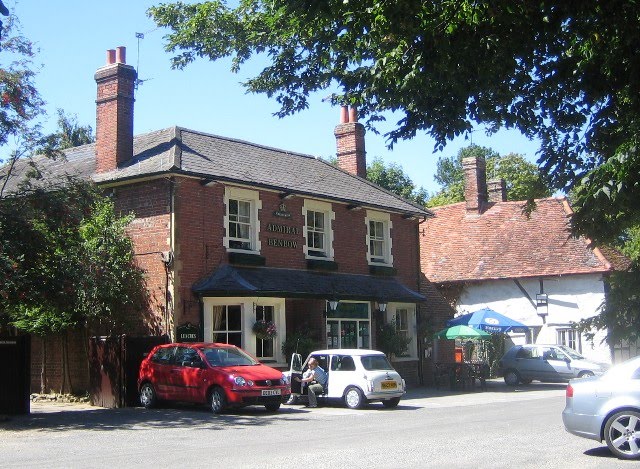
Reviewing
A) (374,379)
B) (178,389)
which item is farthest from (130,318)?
(374,379)

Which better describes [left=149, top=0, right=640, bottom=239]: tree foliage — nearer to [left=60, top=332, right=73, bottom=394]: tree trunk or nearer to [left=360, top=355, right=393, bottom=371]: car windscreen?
[left=360, top=355, right=393, bottom=371]: car windscreen

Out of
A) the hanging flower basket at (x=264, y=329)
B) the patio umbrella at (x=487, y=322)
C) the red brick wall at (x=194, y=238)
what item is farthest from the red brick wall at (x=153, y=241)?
the patio umbrella at (x=487, y=322)

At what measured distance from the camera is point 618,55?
9539mm

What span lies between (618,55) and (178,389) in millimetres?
13150

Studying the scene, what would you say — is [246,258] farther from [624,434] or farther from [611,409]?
[624,434]

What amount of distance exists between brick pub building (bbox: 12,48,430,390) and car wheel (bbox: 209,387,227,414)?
3.44 metres

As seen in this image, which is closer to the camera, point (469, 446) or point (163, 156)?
point (469, 446)

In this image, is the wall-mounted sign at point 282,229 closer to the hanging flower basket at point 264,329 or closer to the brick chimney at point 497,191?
the hanging flower basket at point 264,329

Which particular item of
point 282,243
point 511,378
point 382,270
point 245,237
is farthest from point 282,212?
point 511,378

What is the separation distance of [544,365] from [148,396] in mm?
15191

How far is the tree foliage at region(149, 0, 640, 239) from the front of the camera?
9242 mm

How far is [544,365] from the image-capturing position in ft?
95.7

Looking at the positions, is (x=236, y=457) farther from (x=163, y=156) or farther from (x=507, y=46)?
(x=163, y=156)

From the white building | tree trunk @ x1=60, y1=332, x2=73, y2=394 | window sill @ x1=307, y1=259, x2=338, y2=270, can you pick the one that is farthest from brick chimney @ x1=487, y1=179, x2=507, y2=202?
tree trunk @ x1=60, y1=332, x2=73, y2=394
